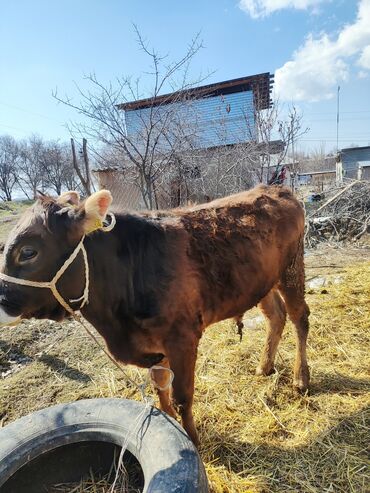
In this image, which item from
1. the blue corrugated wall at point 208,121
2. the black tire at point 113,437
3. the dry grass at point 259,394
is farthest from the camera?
the blue corrugated wall at point 208,121

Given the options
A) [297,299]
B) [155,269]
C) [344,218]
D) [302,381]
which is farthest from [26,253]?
[344,218]

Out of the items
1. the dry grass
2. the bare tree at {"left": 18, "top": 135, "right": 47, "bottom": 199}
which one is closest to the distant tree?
the bare tree at {"left": 18, "top": 135, "right": 47, "bottom": 199}

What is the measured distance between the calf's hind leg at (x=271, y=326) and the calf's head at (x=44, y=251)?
2.44 metres

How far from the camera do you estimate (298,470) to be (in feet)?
8.68

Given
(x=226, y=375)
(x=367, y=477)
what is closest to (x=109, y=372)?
(x=226, y=375)

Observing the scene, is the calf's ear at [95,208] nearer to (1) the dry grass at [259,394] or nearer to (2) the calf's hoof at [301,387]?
(1) the dry grass at [259,394]

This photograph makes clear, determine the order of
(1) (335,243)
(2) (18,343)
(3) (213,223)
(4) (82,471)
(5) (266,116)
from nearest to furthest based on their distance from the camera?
1. (4) (82,471)
2. (3) (213,223)
3. (2) (18,343)
4. (5) (266,116)
5. (1) (335,243)

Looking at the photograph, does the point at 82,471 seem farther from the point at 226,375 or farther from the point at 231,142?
the point at 231,142

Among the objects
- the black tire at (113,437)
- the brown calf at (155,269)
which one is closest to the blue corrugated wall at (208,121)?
the brown calf at (155,269)

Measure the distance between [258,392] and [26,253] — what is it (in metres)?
2.72

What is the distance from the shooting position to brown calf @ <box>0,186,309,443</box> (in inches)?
87.4

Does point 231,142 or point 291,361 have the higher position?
point 231,142

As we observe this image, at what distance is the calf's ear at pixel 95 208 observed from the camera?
2.17m

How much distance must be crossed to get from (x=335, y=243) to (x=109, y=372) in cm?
834
